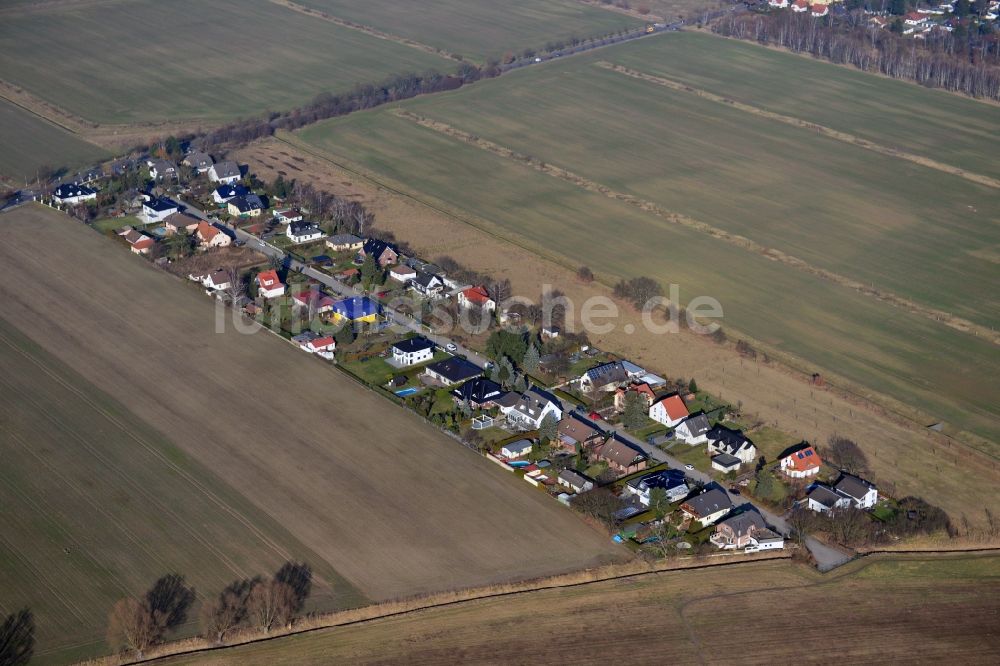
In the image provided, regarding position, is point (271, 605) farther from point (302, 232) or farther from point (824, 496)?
point (302, 232)

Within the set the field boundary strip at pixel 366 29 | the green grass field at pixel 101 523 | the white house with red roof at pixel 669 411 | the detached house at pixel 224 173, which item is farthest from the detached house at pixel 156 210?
the field boundary strip at pixel 366 29

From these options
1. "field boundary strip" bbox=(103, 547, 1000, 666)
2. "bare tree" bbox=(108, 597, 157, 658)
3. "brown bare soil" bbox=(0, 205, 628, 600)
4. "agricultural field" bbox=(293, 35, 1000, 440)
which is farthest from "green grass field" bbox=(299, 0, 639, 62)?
"bare tree" bbox=(108, 597, 157, 658)

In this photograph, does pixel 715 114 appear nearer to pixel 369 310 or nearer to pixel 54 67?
pixel 369 310

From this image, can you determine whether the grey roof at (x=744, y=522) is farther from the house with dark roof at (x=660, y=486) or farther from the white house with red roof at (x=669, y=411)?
the white house with red roof at (x=669, y=411)

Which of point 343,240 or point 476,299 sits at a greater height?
point 343,240

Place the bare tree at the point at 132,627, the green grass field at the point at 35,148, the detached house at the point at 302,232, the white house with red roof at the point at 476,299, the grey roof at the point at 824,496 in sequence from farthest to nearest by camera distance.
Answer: the green grass field at the point at 35,148
the detached house at the point at 302,232
the white house with red roof at the point at 476,299
the grey roof at the point at 824,496
the bare tree at the point at 132,627

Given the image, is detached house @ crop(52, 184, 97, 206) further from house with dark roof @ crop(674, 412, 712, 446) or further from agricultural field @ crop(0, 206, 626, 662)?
house with dark roof @ crop(674, 412, 712, 446)

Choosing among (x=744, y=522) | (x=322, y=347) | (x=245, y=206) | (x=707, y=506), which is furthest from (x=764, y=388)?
(x=245, y=206)
